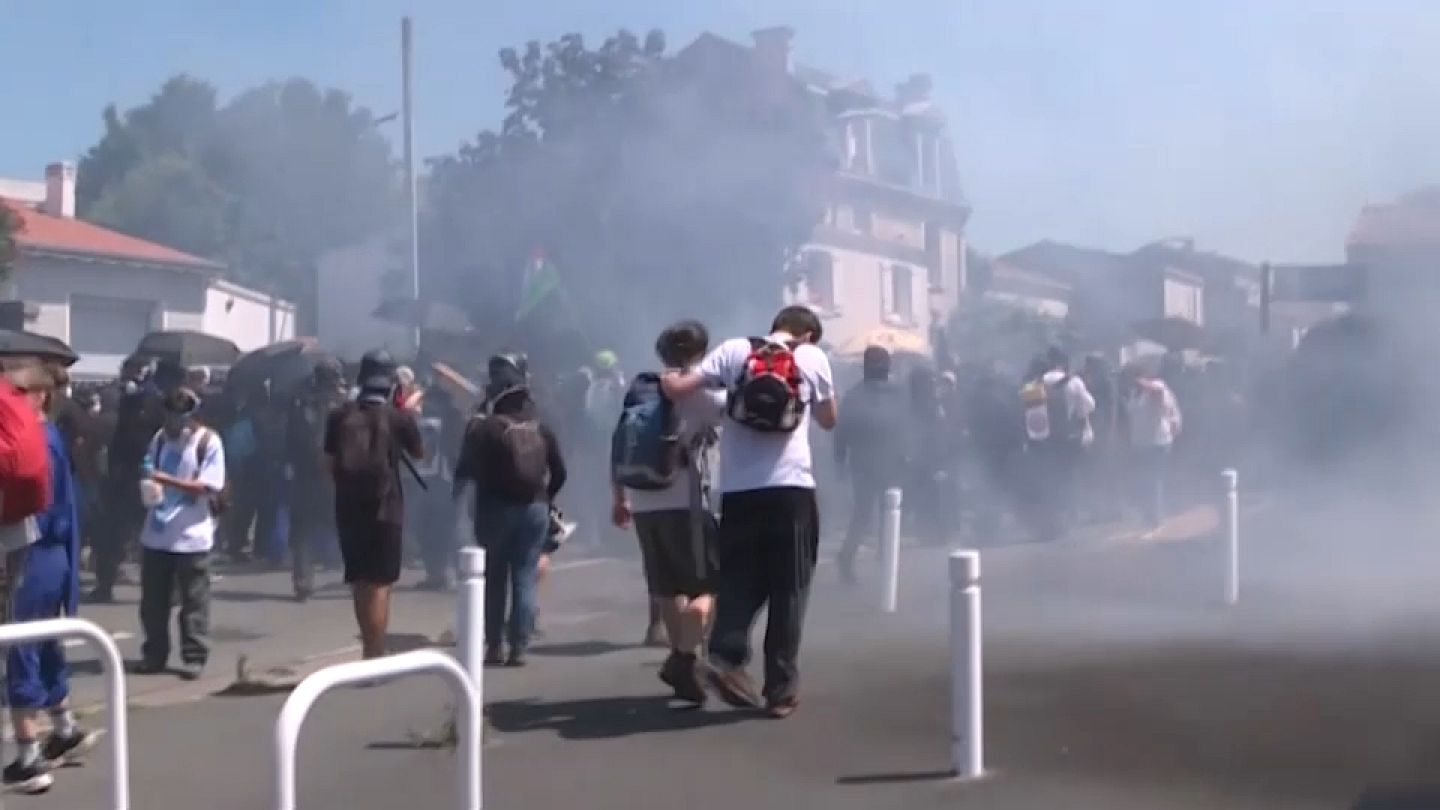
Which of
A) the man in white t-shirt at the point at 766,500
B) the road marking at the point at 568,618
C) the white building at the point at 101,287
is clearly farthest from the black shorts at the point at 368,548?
the white building at the point at 101,287

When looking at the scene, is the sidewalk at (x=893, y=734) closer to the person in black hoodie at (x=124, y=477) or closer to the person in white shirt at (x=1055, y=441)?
the person in black hoodie at (x=124, y=477)

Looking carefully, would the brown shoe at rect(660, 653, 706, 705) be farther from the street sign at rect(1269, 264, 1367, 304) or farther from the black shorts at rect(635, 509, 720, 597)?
the street sign at rect(1269, 264, 1367, 304)

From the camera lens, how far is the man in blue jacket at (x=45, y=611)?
6.55 meters

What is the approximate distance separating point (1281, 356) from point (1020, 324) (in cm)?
1233

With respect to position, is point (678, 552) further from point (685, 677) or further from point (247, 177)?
point (247, 177)

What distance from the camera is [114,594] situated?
Answer: 13.1 meters

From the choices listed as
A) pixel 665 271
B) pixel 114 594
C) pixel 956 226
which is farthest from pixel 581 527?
pixel 956 226

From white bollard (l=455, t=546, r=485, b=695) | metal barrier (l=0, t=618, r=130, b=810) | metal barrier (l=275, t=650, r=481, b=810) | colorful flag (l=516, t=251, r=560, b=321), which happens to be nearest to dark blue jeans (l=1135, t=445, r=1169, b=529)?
colorful flag (l=516, t=251, r=560, b=321)

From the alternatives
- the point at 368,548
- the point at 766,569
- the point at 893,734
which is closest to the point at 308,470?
the point at 368,548

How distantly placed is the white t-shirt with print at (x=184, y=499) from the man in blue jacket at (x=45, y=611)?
211cm

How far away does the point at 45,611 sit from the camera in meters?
6.75

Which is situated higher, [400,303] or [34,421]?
[400,303]

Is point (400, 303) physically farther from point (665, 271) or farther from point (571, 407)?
point (571, 407)

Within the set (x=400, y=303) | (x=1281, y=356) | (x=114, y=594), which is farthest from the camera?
(x=1281, y=356)
